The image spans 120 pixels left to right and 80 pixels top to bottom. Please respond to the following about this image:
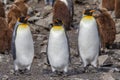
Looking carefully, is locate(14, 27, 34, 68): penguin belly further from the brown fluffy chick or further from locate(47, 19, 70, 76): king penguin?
the brown fluffy chick

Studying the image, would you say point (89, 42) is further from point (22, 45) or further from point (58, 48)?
point (22, 45)

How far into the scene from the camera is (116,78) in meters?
9.54

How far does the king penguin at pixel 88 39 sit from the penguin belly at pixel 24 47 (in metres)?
1.04

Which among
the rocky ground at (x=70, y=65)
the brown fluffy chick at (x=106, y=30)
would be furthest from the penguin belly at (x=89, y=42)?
the brown fluffy chick at (x=106, y=30)

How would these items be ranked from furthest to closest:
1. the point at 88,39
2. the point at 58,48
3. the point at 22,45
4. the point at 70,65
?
the point at 70,65 → the point at 88,39 → the point at 22,45 → the point at 58,48

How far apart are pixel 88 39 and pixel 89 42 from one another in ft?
0.21

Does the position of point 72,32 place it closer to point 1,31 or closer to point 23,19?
point 1,31

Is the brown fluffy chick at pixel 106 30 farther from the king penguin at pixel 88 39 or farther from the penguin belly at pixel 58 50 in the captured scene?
the penguin belly at pixel 58 50

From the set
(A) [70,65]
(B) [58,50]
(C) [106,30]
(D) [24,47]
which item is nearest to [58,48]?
(B) [58,50]

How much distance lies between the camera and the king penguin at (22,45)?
10086mm

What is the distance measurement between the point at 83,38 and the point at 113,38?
2178 mm

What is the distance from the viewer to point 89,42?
1029 cm

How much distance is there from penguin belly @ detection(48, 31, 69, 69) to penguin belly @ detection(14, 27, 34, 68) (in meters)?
0.43

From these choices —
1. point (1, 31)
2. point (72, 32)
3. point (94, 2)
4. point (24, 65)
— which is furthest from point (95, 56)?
point (94, 2)
